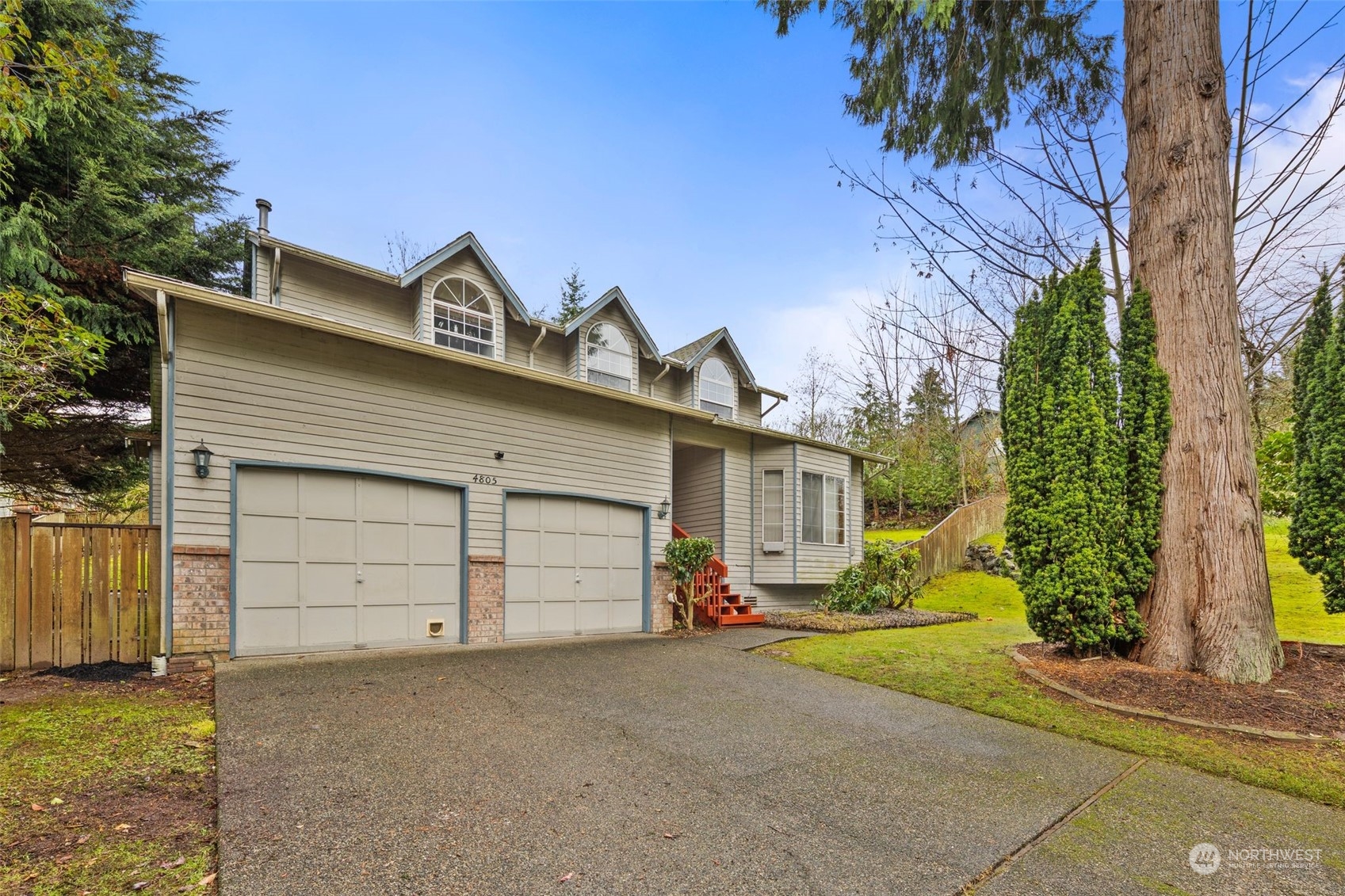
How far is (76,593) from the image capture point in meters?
6.27

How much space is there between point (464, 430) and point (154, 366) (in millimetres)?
5023

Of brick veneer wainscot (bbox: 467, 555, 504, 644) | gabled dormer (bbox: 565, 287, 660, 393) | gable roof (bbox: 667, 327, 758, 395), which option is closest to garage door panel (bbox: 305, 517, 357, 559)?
brick veneer wainscot (bbox: 467, 555, 504, 644)

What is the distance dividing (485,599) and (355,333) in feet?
12.7

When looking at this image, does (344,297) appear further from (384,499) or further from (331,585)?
(331,585)

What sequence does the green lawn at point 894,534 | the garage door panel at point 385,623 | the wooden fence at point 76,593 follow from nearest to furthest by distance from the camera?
1. the wooden fence at point 76,593
2. the garage door panel at point 385,623
3. the green lawn at point 894,534

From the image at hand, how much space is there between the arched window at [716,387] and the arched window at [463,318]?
5056 mm

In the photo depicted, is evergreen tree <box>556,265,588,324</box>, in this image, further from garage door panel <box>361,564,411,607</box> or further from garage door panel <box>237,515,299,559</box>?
garage door panel <box>237,515,299,559</box>

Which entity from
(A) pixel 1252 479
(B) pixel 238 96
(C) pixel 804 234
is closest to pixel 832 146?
(A) pixel 1252 479

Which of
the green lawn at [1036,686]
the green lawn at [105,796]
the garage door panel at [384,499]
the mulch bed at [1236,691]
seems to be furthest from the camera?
the garage door panel at [384,499]

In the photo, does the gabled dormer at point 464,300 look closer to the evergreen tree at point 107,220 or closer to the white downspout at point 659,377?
the white downspout at point 659,377

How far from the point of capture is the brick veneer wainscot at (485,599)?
8.49 metres

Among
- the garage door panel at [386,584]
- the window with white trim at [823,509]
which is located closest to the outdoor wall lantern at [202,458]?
the garage door panel at [386,584]

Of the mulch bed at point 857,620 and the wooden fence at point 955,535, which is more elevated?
the wooden fence at point 955,535

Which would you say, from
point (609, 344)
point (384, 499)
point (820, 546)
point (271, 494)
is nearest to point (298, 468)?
point (271, 494)
